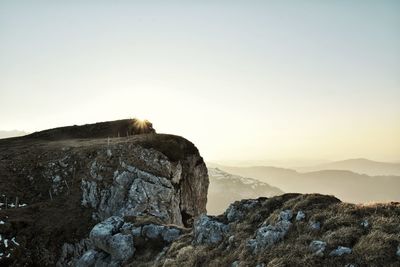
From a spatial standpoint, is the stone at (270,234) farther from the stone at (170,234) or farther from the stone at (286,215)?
the stone at (170,234)

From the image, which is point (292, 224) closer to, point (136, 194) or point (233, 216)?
point (233, 216)

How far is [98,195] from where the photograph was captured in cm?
5238

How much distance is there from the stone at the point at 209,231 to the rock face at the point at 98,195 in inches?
187

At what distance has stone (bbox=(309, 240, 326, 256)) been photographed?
17922 millimetres

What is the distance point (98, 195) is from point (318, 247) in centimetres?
4036

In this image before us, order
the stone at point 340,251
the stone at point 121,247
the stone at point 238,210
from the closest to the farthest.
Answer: the stone at point 340,251 < the stone at point 238,210 < the stone at point 121,247

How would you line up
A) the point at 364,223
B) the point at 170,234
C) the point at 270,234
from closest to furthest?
the point at 364,223
the point at 270,234
the point at 170,234

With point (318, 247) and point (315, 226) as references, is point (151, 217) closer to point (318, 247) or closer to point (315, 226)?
point (315, 226)

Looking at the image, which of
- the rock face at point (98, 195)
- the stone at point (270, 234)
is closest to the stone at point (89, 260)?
the rock face at point (98, 195)

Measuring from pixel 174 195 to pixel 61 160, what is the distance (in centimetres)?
2078

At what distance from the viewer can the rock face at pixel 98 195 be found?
33281 mm

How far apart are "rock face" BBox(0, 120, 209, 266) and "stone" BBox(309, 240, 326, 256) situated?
49.4 ft

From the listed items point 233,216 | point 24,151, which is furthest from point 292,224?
point 24,151

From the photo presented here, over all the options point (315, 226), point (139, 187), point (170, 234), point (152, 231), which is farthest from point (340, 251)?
point (139, 187)
